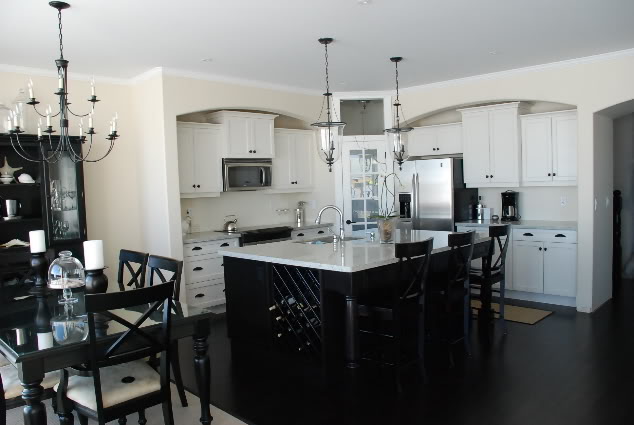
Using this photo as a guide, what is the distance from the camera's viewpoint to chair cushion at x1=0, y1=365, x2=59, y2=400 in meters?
2.71

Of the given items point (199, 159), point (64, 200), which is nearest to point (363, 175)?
point (199, 159)

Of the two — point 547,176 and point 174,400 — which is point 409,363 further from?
point 547,176

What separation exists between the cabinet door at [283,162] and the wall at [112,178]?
183 cm

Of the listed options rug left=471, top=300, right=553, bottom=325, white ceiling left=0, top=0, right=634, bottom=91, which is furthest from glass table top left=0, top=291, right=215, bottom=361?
rug left=471, top=300, right=553, bottom=325

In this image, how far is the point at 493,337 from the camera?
470cm

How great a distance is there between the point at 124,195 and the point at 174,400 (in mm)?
2978

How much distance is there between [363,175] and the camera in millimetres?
7148

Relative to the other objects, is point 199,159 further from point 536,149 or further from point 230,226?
point 536,149

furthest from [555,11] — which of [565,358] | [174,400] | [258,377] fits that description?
[174,400]

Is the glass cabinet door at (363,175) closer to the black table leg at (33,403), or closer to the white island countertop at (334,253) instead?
the white island countertop at (334,253)

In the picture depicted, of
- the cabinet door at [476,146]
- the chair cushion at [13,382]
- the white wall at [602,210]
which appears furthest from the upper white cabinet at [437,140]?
the chair cushion at [13,382]

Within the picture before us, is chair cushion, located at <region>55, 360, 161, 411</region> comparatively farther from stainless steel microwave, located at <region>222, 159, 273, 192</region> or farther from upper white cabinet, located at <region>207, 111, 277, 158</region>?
upper white cabinet, located at <region>207, 111, 277, 158</region>

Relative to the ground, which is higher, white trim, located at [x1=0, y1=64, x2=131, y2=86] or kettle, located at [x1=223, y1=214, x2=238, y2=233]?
white trim, located at [x1=0, y1=64, x2=131, y2=86]

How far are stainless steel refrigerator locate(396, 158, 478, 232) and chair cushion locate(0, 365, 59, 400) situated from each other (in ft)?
16.0
